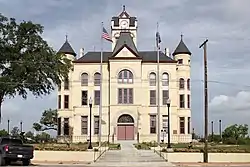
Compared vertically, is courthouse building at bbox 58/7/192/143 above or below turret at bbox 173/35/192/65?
below

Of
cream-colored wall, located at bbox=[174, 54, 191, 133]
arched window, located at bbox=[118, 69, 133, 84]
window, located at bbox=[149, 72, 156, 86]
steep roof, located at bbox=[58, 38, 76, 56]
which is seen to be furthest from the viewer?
steep roof, located at bbox=[58, 38, 76, 56]

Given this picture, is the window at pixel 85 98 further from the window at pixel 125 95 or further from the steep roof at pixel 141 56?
the window at pixel 125 95

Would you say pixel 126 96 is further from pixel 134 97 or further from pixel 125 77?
pixel 125 77

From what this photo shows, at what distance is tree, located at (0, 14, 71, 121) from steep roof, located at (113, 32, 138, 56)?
66.3 feet

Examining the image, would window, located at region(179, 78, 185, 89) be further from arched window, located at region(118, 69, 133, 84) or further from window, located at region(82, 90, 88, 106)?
window, located at region(82, 90, 88, 106)

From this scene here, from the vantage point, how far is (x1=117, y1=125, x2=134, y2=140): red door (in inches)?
2918

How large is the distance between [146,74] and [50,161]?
40.8 m

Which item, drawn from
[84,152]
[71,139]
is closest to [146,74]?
[71,139]

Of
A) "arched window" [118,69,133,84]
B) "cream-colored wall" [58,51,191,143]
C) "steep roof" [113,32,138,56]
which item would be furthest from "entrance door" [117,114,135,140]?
"steep roof" [113,32,138,56]

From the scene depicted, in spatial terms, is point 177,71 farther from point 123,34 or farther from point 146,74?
point 123,34

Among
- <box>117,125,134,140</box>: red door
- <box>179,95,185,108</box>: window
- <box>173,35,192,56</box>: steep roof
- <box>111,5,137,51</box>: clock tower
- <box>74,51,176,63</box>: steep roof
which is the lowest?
<box>117,125,134,140</box>: red door

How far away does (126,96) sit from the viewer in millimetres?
75500

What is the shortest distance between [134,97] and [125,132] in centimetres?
552

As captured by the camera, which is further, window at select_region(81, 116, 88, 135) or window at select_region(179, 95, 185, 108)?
window at select_region(179, 95, 185, 108)
